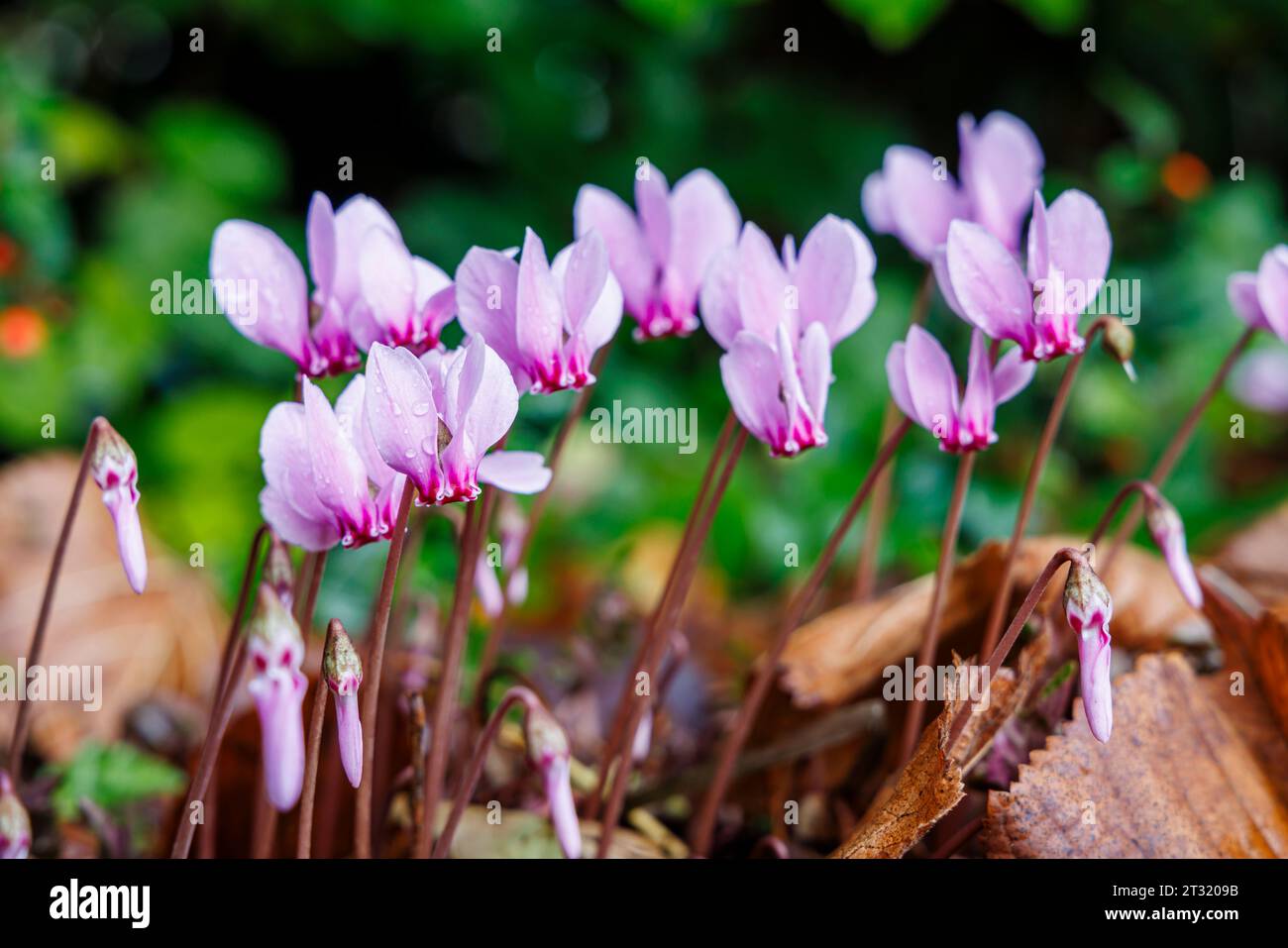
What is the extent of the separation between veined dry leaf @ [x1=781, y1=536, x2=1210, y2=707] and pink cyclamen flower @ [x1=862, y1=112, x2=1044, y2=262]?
0.25 meters

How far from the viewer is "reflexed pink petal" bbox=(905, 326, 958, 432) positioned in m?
0.76

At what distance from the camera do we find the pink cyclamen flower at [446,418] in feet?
1.99

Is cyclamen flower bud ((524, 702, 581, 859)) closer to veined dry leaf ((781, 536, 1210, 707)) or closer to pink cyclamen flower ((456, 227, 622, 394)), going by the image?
pink cyclamen flower ((456, 227, 622, 394))

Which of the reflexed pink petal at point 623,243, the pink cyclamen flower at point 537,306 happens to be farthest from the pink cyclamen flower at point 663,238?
the pink cyclamen flower at point 537,306

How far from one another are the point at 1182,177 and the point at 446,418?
7.44ft

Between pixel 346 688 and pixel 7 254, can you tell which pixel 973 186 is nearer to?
pixel 346 688

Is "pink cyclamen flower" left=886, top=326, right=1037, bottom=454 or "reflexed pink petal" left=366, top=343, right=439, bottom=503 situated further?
"pink cyclamen flower" left=886, top=326, right=1037, bottom=454

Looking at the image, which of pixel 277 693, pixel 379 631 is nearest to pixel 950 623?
pixel 379 631

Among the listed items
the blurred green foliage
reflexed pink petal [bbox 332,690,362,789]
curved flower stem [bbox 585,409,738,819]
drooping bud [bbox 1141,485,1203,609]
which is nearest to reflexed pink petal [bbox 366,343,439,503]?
reflexed pink petal [bbox 332,690,362,789]

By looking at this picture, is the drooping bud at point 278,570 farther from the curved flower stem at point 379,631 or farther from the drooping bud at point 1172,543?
the drooping bud at point 1172,543

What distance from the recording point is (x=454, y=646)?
2.56 feet

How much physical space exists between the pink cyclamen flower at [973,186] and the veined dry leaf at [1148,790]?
32 cm

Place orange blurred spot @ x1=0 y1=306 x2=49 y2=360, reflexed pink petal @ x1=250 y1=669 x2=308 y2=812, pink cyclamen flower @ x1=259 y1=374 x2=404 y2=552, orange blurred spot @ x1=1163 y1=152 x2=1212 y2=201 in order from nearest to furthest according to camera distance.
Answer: reflexed pink petal @ x1=250 y1=669 x2=308 y2=812
pink cyclamen flower @ x1=259 y1=374 x2=404 y2=552
orange blurred spot @ x1=0 y1=306 x2=49 y2=360
orange blurred spot @ x1=1163 y1=152 x2=1212 y2=201
